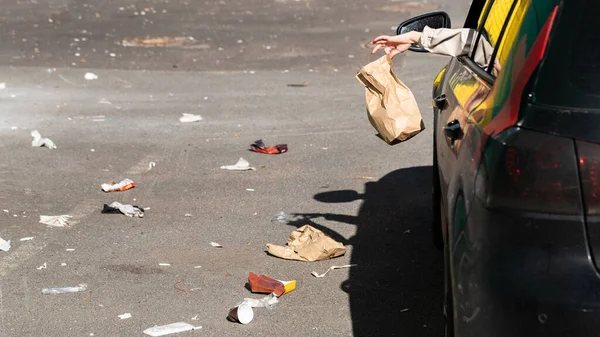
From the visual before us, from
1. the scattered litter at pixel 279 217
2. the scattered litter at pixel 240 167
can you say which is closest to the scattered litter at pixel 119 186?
the scattered litter at pixel 240 167

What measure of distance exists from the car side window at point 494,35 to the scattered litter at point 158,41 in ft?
37.6

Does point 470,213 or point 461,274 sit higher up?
point 470,213

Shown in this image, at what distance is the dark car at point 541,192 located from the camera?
2.67 m

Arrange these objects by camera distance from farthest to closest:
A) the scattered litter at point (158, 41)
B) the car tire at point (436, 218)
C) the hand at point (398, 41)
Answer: the scattered litter at point (158, 41) → the car tire at point (436, 218) → the hand at point (398, 41)

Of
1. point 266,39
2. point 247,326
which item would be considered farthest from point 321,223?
point 266,39

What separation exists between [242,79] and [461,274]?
400 inches

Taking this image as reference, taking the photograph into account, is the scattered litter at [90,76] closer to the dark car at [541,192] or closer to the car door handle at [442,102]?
the car door handle at [442,102]

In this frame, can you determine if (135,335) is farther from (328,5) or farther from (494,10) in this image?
(328,5)

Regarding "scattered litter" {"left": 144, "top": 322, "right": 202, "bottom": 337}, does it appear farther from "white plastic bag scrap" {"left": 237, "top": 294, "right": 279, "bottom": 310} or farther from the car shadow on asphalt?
the car shadow on asphalt

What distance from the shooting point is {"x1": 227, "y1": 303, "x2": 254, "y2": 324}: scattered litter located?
4859 mm

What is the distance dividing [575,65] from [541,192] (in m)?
0.40

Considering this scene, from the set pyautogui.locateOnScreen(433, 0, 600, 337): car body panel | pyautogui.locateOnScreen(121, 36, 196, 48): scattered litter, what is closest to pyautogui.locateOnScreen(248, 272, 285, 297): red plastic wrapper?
pyautogui.locateOnScreen(433, 0, 600, 337): car body panel

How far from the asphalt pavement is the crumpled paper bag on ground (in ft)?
0.19

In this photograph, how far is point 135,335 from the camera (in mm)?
4703
